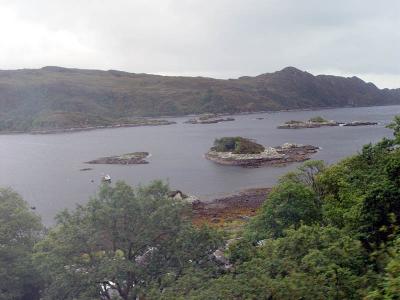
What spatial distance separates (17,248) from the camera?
25.4 metres

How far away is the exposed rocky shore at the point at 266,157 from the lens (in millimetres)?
92875

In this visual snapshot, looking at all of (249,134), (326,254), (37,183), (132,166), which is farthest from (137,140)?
Answer: (326,254)

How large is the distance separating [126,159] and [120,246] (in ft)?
267

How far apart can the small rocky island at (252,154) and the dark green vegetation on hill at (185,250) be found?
64.9 metres

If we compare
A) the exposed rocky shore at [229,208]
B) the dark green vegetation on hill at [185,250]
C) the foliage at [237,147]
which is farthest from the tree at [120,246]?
the foliage at [237,147]

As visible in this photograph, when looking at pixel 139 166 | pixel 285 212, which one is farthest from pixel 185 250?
pixel 139 166

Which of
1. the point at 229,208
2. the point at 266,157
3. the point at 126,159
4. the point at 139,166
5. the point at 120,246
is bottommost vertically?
the point at 229,208

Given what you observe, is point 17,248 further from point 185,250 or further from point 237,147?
point 237,147

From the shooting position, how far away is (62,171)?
91.1 metres

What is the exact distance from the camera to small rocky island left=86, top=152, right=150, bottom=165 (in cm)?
9869

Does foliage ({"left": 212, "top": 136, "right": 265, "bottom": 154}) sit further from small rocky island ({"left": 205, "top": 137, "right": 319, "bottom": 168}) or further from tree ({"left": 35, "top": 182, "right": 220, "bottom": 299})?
tree ({"left": 35, "top": 182, "right": 220, "bottom": 299})

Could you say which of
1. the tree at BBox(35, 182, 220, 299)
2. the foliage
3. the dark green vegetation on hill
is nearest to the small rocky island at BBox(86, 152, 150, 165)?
the foliage

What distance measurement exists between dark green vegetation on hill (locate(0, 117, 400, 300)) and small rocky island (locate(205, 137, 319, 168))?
64915mm

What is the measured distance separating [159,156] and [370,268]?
94.1m
